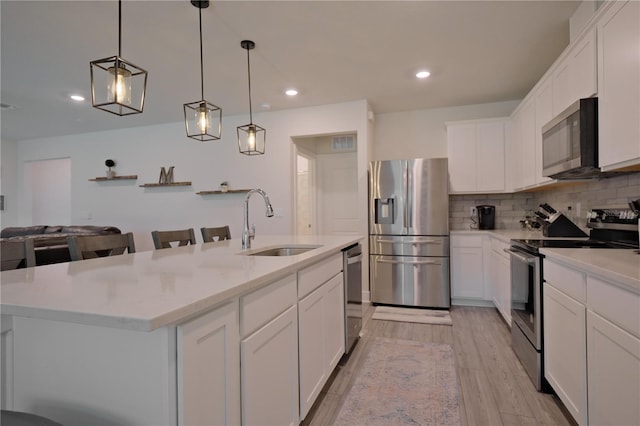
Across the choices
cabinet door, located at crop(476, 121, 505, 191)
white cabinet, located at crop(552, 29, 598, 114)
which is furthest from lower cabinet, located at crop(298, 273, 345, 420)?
cabinet door, located at crop(476, 121, 505, 191)

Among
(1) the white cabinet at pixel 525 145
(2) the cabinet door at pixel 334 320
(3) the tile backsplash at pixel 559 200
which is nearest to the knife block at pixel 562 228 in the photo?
(3) the tile backsplash at pixel 559 200

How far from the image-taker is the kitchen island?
84 cm

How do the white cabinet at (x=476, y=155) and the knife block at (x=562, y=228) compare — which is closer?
the knife block at (x=562, y=228)

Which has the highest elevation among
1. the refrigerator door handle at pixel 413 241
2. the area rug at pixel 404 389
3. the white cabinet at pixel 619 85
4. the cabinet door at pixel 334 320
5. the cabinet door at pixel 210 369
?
the white cabinet at pixel 619 85

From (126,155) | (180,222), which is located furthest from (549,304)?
(126,155)

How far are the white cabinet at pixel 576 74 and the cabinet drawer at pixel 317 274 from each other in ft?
6.19

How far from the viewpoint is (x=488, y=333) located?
3090mm

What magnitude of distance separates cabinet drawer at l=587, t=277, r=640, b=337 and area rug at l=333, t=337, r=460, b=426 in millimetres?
940

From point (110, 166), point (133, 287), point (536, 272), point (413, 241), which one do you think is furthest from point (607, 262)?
point (110, 166)

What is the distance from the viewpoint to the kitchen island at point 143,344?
33.0 inches

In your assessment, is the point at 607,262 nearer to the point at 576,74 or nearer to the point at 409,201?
the point at 576,74

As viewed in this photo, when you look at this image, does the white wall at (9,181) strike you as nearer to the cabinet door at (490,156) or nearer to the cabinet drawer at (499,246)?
the cabinet door at (490,156)

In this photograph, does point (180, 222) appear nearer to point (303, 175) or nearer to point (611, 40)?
point (303, 175)

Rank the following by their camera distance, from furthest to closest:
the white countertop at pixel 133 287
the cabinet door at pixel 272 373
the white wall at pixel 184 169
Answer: the white wall at pixel 184 169 → the cabinet door at pixel 272 373 → the white countertop at pixel 133 287
